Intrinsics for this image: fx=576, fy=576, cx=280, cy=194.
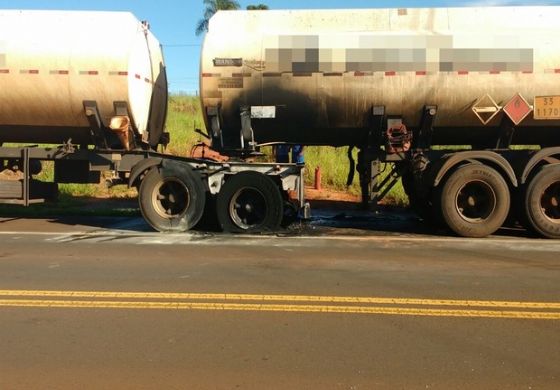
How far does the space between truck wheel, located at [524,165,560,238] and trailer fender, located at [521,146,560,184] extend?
0.52 ft

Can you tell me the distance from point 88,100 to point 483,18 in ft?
23.9

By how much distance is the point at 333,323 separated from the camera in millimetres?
4965

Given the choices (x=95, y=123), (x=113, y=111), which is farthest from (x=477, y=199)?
(x=95, y=123)

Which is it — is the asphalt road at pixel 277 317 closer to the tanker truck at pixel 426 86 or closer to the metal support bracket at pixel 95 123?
the tanker truck at pixel 426 86

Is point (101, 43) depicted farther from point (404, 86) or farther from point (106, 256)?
point (404, 86)

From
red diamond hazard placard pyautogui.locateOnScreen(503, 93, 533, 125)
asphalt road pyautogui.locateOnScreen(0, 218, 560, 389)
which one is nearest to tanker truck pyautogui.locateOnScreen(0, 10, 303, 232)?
asphalt road pyautogui.locateOnScreen(0, 218, 560, 389)

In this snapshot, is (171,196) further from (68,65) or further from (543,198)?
(543,198)

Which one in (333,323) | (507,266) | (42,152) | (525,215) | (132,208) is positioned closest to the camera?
(333,323)

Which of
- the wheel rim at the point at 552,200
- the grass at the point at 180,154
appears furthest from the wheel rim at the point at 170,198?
the wheel rim at the point at 552,200

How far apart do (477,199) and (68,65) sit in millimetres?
7700


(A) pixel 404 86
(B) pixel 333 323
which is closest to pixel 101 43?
(A) pixel 404 86

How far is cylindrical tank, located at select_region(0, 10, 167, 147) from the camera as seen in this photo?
10383 millimetres

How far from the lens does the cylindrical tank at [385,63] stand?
396 inches

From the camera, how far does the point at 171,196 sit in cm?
1062
